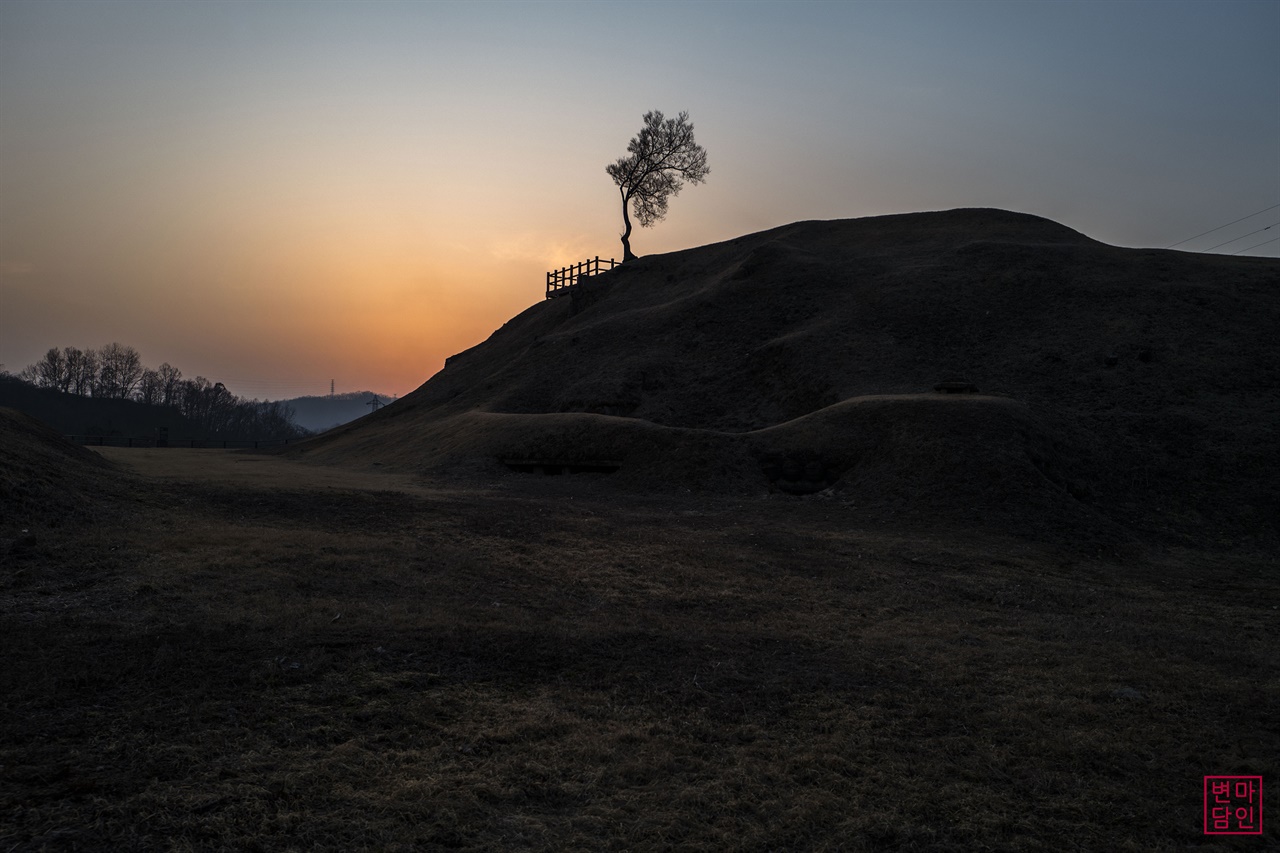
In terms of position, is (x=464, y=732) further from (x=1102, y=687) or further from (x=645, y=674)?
(x=1102, y=687)

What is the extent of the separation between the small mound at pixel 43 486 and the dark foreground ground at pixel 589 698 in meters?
0.42

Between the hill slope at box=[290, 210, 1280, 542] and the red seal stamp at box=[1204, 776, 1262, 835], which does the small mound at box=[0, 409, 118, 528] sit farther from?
the red seal stamp at box=[1204, 776, 1262, 835]

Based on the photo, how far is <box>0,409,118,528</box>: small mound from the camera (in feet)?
43.5

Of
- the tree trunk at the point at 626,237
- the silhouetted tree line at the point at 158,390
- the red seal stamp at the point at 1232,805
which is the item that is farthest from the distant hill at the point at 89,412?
the red seal stamp at the point at 1232,805

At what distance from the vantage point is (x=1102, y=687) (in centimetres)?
840

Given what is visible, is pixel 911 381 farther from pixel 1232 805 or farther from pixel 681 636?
pixel 1232 805

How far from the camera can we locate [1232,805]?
5.80 meters

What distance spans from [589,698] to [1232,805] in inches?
223

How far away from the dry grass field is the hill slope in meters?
0.26

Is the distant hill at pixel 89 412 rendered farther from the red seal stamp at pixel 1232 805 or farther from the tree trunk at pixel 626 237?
the red seal stamp at pixel 1232 805

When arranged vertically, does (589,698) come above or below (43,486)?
below

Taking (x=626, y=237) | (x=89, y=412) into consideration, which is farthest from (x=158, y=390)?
(x=626, y=237)

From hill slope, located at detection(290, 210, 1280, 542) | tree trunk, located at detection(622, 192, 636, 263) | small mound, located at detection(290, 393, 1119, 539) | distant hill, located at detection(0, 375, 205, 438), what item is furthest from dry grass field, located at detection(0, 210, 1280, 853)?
distant hill, located at detection(0, 375, 205, 438)

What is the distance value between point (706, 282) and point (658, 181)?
21719mm
